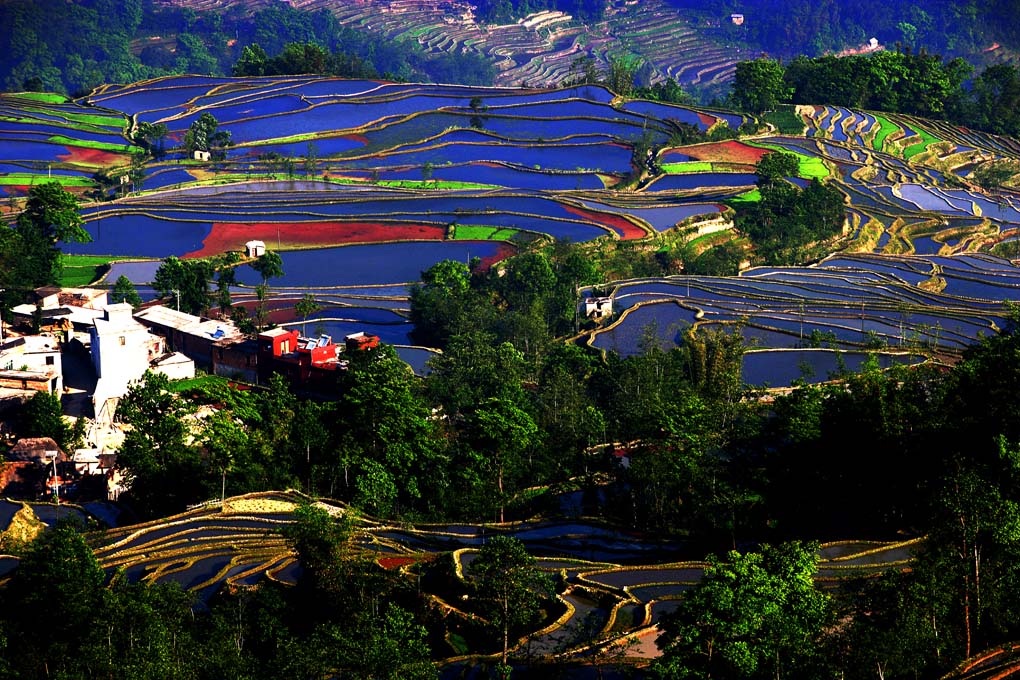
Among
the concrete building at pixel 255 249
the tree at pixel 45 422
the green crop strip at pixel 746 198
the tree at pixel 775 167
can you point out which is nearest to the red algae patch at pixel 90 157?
the concrete building at pixel 255 249

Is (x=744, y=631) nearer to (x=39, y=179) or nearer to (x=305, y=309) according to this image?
(x=305, y=309)

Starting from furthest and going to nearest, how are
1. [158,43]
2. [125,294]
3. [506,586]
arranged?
[158,43], [125,294], [506,586]

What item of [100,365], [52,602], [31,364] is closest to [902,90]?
[100,365]

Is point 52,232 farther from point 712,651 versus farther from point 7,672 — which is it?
point 712,651

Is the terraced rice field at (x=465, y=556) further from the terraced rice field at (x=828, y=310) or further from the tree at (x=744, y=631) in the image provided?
the terraced rice field at (x=828, y=310)

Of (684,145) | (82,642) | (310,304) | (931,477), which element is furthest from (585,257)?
(82,642)

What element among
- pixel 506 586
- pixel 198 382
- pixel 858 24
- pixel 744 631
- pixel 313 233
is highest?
pixel 858 24

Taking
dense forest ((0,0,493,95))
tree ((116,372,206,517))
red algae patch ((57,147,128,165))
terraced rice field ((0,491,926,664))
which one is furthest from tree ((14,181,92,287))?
dense forest ((0,0,493,95))

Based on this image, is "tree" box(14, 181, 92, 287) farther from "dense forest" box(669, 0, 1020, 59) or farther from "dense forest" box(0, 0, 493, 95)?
"dense forest" box(669, 0, 1020, 59)

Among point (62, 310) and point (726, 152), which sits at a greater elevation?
point (726, 152)
